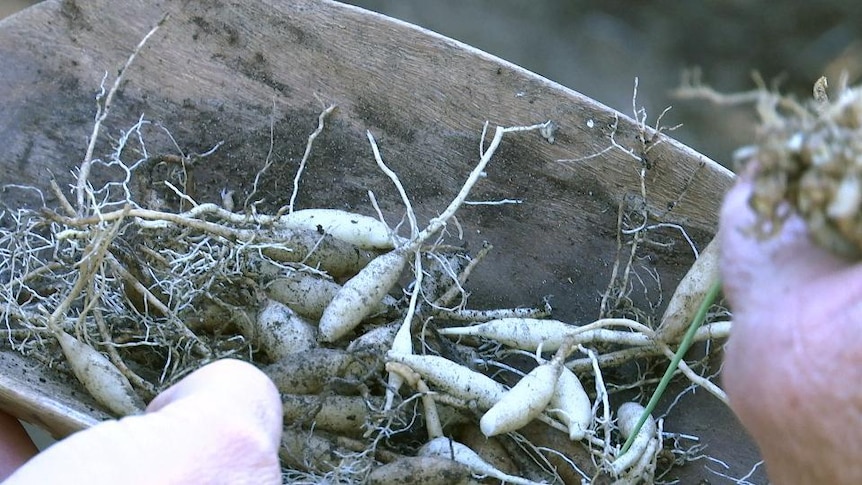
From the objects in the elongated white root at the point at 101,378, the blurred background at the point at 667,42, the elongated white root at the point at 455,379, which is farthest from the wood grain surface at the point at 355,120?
the blurred background at the point at 667,42

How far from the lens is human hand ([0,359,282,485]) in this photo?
0.65 metres

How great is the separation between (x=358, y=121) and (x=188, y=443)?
691 millimetres

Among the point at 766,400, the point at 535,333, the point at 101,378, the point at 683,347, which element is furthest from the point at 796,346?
the point at 101,378

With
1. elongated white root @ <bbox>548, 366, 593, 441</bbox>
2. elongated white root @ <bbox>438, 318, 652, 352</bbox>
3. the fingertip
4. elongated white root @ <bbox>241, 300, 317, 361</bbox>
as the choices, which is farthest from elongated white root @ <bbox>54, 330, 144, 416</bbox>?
elongated white root @ <bbox>548, 366, 593, 441</bbox>

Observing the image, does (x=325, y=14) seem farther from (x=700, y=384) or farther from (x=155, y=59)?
(x=700, y=384)

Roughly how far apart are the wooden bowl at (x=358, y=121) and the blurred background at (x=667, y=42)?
888 millimetres

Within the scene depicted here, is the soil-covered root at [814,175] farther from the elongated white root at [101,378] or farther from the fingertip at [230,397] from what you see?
the elongated white root at [101,378]

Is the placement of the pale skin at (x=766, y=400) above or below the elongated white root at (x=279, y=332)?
above

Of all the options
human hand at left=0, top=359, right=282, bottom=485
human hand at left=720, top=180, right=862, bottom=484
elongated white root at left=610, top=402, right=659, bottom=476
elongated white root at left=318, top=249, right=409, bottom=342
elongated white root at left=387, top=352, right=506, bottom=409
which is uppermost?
human hand at left=720, top=180, right=862, bottom=484

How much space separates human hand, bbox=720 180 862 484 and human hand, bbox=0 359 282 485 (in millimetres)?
404

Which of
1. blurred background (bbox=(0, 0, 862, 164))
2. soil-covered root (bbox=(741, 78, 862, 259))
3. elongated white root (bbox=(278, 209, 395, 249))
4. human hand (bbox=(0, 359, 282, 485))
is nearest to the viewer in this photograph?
soil-covered root (bbox=(741, 78, 862, 259))

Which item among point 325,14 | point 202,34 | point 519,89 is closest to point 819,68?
point 519,89

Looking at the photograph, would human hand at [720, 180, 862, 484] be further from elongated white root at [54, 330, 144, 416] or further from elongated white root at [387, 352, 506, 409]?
elongated white root at [54, 330, 144, 416]

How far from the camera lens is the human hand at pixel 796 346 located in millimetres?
516
